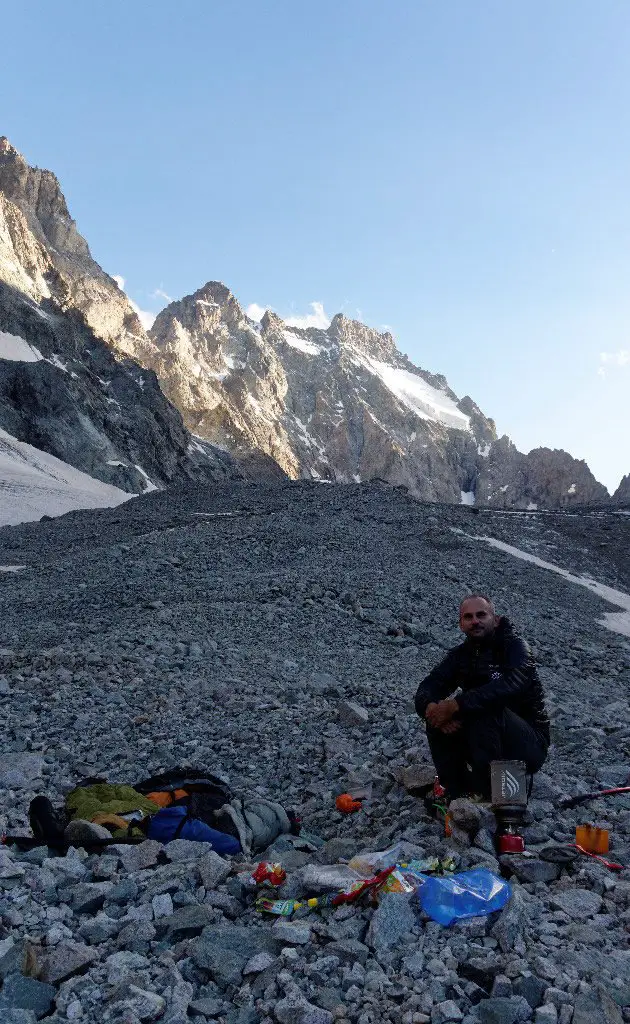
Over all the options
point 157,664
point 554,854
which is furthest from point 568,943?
point 157,664

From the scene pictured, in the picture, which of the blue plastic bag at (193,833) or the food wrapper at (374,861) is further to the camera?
the blue plastic bag at (193,833)

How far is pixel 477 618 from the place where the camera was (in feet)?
18.2

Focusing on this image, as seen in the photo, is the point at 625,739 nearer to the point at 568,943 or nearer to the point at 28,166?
the point at 568,943

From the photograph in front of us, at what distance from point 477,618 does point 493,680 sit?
1.72 ft

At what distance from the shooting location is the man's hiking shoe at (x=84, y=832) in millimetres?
4805

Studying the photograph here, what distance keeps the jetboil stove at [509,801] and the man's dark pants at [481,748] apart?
0.18 meters

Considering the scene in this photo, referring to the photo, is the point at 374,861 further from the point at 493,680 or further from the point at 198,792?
the point at 198,792

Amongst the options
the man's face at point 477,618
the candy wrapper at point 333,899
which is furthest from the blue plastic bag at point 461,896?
the man's face at point 477,618

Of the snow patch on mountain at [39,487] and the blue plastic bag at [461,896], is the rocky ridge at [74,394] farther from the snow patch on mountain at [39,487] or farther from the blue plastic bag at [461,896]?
the blue plastic bag at [461,896]

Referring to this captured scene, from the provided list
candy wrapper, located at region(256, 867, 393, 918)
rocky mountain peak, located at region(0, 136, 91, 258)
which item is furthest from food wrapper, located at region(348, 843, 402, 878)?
rocky mountain peak, located at region(0, 136, 91, 258)

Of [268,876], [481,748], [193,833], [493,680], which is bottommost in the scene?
[193,833]

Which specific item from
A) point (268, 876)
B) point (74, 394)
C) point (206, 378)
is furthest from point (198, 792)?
point (206, 378)

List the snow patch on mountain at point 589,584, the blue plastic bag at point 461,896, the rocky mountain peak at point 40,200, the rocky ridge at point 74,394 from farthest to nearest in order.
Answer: the rocky mountain peak at point 40,200
the rocky ridge at point 74,394
the snow patch on mountain at point 589,584
the blue plastic bag at point 461,896

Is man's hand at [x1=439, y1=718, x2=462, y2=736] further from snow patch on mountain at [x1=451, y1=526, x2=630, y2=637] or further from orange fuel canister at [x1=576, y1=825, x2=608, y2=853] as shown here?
snow patch on mountain at [x1=451, y1=526, x2=630, y2=637]
